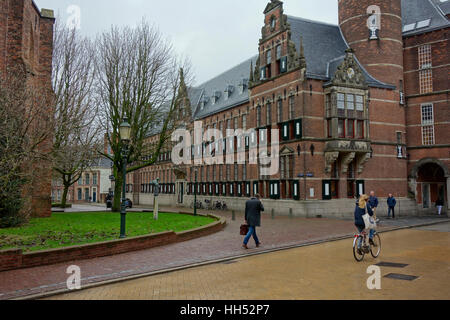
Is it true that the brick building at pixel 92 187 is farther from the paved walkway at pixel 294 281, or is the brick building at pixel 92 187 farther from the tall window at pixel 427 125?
the paved walkway at pixel 294 281

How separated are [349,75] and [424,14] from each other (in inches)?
443

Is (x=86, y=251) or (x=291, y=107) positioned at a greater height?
(x=291, y=107)

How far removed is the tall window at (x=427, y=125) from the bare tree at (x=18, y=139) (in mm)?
27465

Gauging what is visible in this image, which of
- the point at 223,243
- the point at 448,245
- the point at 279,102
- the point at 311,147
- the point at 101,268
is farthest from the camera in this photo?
the point at 279,102

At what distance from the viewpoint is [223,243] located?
1420 cm

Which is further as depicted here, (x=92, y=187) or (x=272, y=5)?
(x=92, y=187)

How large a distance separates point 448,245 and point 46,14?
83.6 ft

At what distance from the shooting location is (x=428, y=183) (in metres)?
31.9

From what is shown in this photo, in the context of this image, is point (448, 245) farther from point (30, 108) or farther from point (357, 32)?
point (357, 32)

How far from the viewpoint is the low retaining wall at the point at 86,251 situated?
974cm

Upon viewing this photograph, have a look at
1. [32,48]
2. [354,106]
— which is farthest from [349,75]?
[32,48]

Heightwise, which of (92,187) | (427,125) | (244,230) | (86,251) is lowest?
(86,251)

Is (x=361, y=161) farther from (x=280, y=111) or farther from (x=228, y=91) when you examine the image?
(x=228, y=91)
